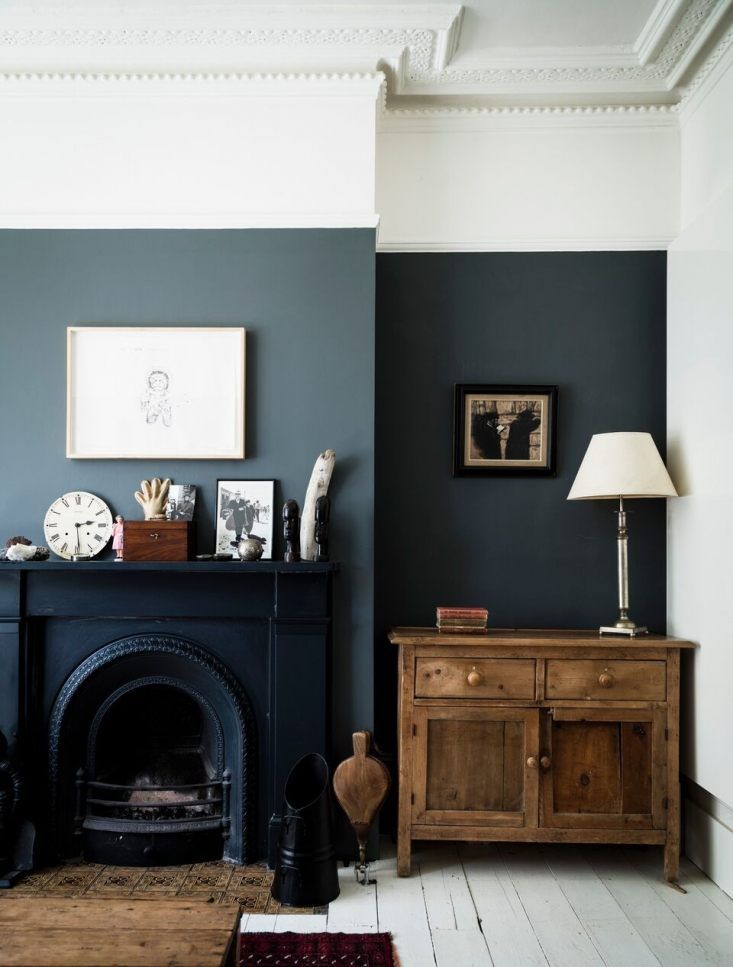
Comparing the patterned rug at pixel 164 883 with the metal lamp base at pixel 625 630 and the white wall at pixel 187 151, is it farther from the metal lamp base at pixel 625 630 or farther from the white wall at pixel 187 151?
the white wall at pixel 187 151

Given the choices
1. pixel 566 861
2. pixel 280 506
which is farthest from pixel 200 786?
pixel 566 861

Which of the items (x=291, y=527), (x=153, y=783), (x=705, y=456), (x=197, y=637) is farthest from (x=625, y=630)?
(x=153, y=783)

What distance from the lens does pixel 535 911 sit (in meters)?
2.88

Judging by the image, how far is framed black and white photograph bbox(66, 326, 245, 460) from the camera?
3.36 meters

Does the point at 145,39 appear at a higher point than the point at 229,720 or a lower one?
higher

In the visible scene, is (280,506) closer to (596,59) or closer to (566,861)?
(566,861)

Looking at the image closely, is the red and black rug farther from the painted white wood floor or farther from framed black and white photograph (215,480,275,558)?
framed black and white photograph (215,480,275,558)

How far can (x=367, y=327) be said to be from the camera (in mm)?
3381

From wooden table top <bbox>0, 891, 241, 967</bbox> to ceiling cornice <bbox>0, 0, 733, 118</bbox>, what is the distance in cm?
303

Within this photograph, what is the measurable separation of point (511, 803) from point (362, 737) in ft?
2.09

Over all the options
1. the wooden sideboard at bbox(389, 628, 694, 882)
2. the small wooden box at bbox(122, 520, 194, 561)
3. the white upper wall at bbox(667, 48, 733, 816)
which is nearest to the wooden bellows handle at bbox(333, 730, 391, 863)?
the wooden sideboard at bbox(389, 628, 694, 882)

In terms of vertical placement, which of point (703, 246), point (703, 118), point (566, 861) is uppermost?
point (703, 118)

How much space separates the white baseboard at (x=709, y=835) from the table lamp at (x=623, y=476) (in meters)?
0.72

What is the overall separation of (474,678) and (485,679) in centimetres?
5
